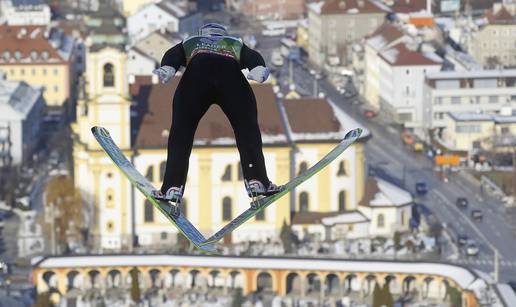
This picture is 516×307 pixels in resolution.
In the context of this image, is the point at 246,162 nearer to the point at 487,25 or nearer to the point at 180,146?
the point at 180,146

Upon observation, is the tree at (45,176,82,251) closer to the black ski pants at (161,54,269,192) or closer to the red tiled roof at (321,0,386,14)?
the red tiled roof at (321,0,386,14)

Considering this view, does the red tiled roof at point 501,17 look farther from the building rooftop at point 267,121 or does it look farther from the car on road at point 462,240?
the car on road at point 462,240

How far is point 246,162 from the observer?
11.1 metres

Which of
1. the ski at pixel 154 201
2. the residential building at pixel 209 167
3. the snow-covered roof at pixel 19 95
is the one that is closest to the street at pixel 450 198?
the residential building at pixel 209 167

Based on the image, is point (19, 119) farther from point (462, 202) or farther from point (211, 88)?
point (211, 88)

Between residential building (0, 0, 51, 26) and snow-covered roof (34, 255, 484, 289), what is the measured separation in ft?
108

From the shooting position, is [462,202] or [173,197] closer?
[173,197]

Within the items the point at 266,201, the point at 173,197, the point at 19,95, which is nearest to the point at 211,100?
the point at 173,197

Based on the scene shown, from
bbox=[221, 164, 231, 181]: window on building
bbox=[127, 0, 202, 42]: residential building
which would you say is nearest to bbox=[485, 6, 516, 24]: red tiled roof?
bbox=[127, 0, 202, 42]: residential building

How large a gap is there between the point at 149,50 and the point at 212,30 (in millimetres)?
53968

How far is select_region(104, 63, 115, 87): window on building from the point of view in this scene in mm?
43000

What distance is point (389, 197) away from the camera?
45688 millimetres

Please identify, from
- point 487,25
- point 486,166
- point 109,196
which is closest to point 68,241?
point 109,196

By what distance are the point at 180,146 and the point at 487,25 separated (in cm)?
5959
